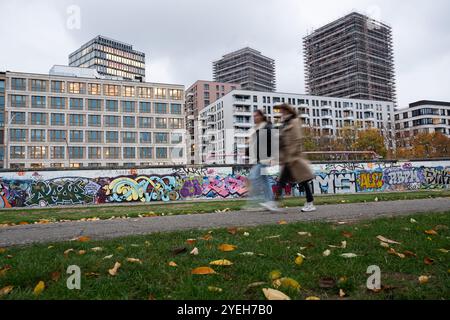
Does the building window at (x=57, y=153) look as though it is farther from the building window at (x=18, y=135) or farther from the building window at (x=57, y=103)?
the building window at (x=57, y=103)

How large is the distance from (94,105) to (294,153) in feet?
250

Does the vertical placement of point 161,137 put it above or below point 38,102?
below

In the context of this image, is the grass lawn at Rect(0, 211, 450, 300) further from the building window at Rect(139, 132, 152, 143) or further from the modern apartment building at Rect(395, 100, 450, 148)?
the modern apartment building at Rect(395, 100, 450, 148)

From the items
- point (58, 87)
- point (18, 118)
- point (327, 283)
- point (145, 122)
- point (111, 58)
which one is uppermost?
point (111, 58)

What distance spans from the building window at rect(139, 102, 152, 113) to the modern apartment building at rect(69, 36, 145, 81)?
60.0 meters

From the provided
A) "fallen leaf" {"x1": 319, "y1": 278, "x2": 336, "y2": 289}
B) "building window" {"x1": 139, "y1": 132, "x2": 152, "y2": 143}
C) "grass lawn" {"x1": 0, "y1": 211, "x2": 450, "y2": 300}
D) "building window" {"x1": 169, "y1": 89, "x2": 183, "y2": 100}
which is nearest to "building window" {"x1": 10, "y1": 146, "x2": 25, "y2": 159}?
"building window" {"x1": 139, "y1": 132, "x2": 152, "y2": 143}

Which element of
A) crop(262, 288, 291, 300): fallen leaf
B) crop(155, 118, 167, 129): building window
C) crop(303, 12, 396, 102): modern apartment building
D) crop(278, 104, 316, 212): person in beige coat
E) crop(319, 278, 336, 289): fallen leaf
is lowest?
crop(319, 278, 336, 289): fallen leaf

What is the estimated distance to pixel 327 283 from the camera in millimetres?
2648

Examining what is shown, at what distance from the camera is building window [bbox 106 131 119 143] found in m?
76.7

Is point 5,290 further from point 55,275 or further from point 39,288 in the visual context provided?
point 55,275

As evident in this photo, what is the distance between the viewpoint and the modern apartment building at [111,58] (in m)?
141

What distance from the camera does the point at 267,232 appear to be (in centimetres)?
471

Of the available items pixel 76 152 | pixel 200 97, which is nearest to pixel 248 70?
pixel 200 97
